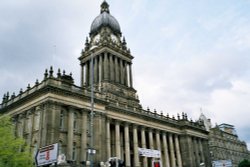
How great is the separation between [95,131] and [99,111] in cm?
377

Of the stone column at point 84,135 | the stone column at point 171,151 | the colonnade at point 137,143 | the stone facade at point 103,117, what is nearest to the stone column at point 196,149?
the stone facade at point 103,117

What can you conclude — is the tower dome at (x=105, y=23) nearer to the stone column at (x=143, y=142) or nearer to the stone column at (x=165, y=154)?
the stone column at (x=143, y=142)

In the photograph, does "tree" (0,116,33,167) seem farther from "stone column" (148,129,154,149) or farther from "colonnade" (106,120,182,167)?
"stone column" (148,129,154,149)

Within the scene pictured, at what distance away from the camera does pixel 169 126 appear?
6550 cm

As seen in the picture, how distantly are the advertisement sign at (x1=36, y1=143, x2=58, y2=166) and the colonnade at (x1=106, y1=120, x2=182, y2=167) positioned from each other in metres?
18.6

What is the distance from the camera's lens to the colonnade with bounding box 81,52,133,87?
67750 mm

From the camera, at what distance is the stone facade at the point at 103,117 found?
43.5 metres

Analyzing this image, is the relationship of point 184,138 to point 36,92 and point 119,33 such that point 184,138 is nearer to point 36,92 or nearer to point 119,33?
point 119,33

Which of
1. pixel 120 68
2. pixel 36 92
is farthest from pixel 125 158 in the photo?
pixel 120 68

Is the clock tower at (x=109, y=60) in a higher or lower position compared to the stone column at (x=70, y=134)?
higher

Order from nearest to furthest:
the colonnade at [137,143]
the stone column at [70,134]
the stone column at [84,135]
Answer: the stone column at [70,134], the stone column at [84,135], the colonnade at [137,143]

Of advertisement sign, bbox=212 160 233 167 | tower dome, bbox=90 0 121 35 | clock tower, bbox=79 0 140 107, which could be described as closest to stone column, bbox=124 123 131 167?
clock tower, bbox=79 0 140 107

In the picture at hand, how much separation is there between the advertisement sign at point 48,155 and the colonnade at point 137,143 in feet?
61.2

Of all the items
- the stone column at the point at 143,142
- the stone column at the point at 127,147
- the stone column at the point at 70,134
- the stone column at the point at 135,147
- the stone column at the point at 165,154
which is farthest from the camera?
the stone column at the point at 165,154
